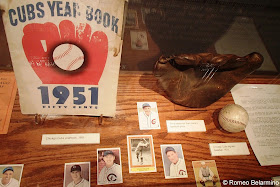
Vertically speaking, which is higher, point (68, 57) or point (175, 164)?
point (68, 57)

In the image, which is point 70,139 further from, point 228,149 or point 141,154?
point 228,149

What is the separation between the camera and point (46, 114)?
92 cm

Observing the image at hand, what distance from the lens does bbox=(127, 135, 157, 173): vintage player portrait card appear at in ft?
2.88

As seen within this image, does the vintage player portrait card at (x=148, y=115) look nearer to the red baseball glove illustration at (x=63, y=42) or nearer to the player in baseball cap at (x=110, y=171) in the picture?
the player in baseball cap at (x=110, y=171)

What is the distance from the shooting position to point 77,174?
2.73 feet

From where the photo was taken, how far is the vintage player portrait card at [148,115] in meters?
0.98

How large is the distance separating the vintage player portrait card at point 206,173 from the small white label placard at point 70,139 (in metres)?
0.40

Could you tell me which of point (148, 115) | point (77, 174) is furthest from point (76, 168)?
point (148, 115)

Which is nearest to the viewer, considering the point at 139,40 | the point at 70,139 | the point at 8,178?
the point at 8,178

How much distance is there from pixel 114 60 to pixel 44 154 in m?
0.45

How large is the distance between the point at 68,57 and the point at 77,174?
0.42m

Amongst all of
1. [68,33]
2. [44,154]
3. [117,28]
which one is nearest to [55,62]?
[68,33]

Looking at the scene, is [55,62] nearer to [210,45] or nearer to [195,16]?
[195,16]

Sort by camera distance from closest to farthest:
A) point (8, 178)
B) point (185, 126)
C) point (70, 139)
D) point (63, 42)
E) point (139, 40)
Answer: point (63, 42) < point (8, 178) < point (70, 139) < point (185, 126) < point (139, 40)
